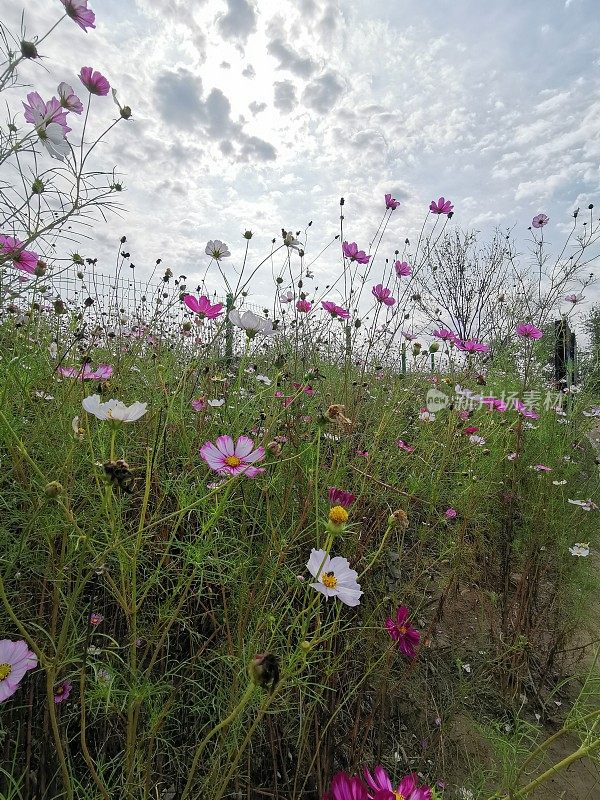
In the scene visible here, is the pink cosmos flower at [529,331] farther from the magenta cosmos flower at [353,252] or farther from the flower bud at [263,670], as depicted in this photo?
the flower bud at [263,670]

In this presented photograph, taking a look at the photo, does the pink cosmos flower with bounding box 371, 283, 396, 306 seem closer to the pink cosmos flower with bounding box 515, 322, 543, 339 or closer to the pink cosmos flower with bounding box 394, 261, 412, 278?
the pink cosmos flower with bounding box 394, 261, 412, 278

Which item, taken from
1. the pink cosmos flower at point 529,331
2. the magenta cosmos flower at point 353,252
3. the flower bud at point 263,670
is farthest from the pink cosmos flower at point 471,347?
the flower bud at point 263,670

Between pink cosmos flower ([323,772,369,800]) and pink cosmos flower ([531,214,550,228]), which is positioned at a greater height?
pink cosmos flower ([531,214,550,228])

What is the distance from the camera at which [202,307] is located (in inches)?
42.5

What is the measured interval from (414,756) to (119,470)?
1.01 metres

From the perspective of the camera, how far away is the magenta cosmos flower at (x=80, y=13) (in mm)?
919

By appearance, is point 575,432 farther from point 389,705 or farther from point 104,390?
point 104,390

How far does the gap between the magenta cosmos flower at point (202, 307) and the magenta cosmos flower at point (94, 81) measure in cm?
57

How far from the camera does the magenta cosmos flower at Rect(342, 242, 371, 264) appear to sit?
1.86 metres

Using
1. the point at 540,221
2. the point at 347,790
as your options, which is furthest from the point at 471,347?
the point at 347,790

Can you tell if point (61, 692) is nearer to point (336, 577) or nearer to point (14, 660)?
point (14, 660)

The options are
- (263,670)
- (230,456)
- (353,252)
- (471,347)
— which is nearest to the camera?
(263,670)

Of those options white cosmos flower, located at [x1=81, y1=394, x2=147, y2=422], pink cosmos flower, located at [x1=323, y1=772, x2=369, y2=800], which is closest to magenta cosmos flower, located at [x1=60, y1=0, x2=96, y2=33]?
white cosmos flower, located at [x1=81, y1=394, x2=147, y2=422]

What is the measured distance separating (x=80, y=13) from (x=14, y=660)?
3.91 feet
